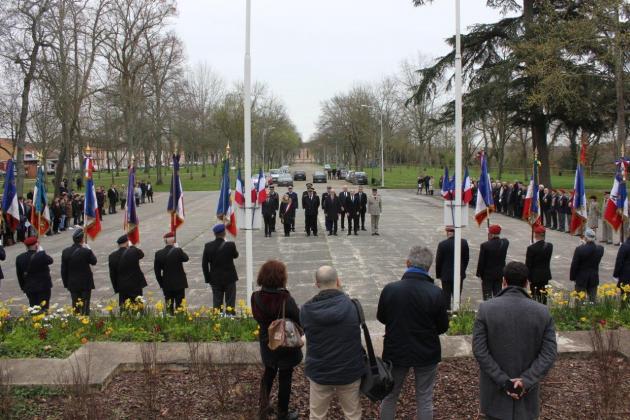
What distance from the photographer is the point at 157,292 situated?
39.6ft

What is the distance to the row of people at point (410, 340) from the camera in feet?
12.9

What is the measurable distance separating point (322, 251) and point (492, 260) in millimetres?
7744

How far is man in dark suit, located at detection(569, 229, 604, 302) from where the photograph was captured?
945 centimetres

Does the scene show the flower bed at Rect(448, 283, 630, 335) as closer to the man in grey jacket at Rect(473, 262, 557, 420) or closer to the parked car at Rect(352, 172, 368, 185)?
the man in grey jacket at Rect(473, 262, 557, 420)

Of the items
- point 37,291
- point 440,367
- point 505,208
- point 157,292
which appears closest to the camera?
point 440,367

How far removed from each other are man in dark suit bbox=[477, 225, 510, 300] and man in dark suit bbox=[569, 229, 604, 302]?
3.95ft

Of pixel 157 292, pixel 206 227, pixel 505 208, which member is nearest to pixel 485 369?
pixel 157 292

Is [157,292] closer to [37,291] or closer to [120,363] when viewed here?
[37,291]

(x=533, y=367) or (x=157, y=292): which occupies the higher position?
(x=533, y=367)

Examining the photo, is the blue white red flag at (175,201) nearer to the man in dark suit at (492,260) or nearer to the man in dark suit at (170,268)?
the man in dark suit at (170,268)

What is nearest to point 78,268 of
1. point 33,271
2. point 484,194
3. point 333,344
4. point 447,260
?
point 33,271

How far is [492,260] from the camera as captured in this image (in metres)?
9.96

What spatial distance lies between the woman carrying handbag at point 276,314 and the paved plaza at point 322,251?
4773 mm

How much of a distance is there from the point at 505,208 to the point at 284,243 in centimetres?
1427
